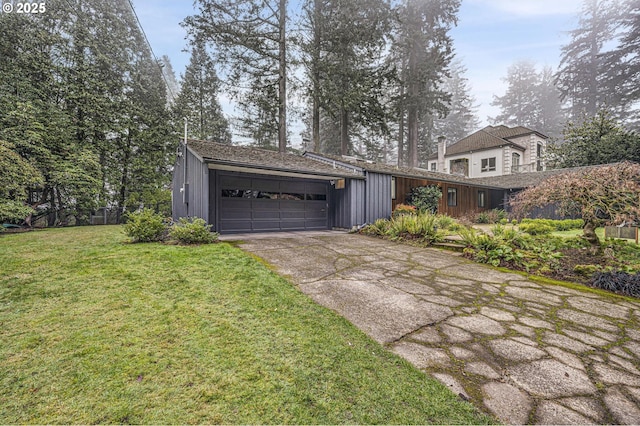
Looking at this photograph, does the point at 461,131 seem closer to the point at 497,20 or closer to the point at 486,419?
the point at 497,20

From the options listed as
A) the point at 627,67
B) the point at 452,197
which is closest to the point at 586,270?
the point at 452,197

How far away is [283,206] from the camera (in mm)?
9742

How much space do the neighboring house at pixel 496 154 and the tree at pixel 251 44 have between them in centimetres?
1420

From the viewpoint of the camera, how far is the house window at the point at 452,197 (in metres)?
13.5

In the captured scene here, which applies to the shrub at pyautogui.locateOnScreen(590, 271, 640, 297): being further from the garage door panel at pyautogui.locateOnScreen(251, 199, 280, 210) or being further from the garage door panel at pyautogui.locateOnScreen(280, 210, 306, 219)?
the garage door panel at pyautogui.locateOnScreen(251, 199, 280, 210)

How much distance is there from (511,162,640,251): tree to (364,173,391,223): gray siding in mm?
5299

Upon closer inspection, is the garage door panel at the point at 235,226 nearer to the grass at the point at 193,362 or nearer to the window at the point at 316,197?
the window at the point at 316,197

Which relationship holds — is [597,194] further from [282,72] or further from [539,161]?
[539,161]

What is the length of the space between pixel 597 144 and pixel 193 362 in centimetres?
2259

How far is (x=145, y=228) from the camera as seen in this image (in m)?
6.12

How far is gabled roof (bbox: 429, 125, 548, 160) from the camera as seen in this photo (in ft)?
62.8

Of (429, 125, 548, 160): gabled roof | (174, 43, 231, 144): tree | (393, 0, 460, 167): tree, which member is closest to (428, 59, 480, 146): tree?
(429, 125, 548, 160): gabled roof


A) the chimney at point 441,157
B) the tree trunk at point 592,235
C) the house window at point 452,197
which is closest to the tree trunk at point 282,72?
the house window at point 452,197

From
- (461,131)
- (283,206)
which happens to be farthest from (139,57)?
(461,131)
